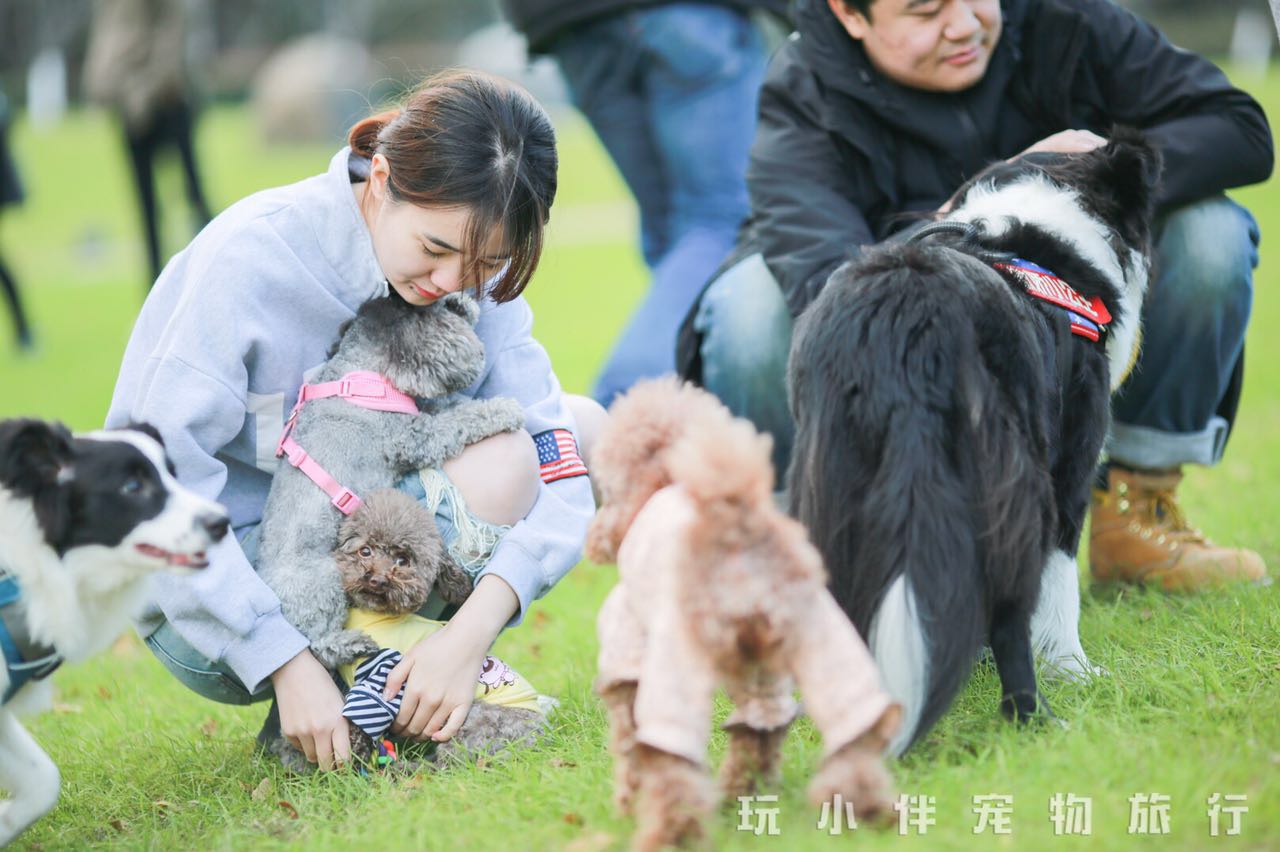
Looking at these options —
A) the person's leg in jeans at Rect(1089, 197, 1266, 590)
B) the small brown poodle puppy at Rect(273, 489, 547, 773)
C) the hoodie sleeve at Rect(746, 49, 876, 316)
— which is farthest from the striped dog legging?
the person's leg in jeans at Rect(1089, 197, 1266, 590)

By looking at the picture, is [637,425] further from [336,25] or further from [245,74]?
[245,74]

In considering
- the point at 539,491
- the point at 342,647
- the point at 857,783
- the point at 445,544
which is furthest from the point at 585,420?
the point at 857,783

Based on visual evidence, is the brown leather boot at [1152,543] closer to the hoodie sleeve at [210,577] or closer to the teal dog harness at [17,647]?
the hoodie sleeve at [210,577]

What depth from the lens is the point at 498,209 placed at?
265 centimetres

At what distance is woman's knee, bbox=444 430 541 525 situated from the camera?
9.17ft

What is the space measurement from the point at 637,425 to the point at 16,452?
1.08m

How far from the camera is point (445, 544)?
276cm

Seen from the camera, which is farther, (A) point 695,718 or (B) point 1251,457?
(B) point 1251,457

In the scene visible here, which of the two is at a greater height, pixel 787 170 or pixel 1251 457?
pixel 787 170

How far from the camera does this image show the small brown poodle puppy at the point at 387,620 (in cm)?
255

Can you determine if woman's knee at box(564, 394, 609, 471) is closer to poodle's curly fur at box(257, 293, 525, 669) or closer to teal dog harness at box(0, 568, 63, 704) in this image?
poodle's curly fur at box(257, 293, 525, 669)

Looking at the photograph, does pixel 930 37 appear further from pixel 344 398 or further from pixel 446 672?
pixel 446 672

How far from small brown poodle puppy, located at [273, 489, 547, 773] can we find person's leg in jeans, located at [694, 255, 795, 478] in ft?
4.29

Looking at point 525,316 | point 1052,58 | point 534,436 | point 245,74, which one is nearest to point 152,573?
point 534,436
